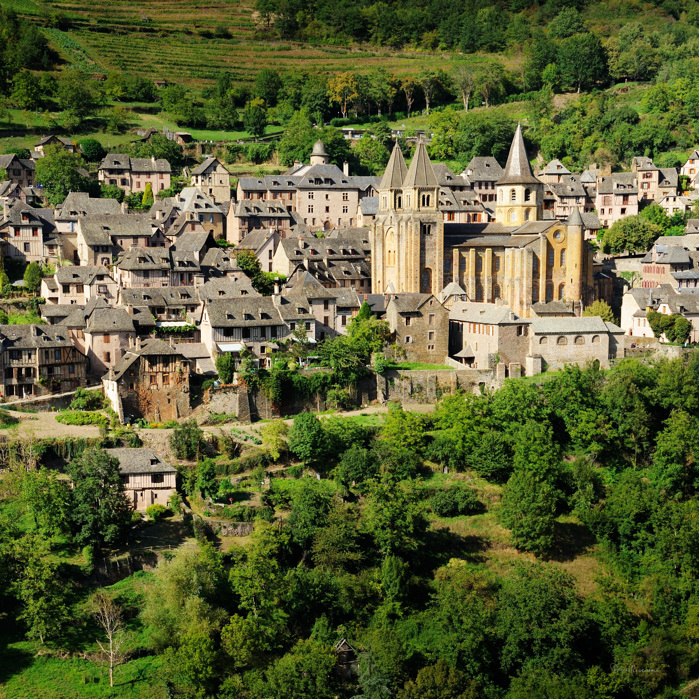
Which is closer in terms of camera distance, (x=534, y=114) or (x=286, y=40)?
(x=534, y=114)

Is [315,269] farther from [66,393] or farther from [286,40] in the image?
[286,40]

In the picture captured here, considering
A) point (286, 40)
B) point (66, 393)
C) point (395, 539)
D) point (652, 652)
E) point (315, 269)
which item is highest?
point (286, 40)

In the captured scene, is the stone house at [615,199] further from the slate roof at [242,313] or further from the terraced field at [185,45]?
the terraced field at [185,45]

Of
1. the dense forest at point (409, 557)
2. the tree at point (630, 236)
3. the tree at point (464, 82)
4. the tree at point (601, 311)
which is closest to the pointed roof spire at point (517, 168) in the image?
the tree at point (630, 236)

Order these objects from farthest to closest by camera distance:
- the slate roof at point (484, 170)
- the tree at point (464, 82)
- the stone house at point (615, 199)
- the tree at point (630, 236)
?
the tree at point (464, 82)
the slate roof at point (484, 170)
the stone house at point (615, 199)
the tree at point (630, 236)

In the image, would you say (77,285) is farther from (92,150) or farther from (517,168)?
(517,168)

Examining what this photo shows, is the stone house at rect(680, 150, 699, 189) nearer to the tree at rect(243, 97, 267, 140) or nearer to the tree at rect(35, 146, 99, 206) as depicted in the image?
the tree at rect(243, 97, 267, 140)

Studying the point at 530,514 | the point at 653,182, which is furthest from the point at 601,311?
the point at 653,182

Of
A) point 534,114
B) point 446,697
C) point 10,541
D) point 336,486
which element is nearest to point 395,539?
point 336,486
